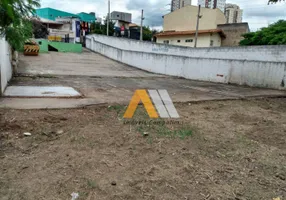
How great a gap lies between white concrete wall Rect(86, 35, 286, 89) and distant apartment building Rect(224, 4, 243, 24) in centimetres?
2322

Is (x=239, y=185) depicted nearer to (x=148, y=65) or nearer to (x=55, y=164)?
(x=55, y=164)

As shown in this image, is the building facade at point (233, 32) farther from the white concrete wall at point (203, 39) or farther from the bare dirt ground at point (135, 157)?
the bare dirt ground at point (135, 157)

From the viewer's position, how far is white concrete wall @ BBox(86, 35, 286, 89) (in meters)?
9.26

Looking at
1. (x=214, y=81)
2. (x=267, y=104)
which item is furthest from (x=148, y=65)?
(x=267, y=104)

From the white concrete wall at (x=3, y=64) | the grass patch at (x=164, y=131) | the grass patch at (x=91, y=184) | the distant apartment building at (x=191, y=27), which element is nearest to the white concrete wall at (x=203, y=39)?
the distant apartment building at (x=191, y=27)

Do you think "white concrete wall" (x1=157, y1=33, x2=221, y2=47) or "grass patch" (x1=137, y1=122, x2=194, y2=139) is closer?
"grass patch" (x1=137, y1=122, x2=194, y2=139)

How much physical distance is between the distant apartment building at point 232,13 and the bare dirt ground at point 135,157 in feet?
114

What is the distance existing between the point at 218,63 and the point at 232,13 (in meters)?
28.5

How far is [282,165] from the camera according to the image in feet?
9.23

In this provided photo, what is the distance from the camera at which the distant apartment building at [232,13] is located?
34375 mm

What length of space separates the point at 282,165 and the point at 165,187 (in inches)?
66.7

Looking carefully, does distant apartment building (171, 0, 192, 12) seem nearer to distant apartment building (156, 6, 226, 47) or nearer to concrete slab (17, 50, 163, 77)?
distant apartment building (156, 6, 226, 47)

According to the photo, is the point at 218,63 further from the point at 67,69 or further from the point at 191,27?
the point at 191,27

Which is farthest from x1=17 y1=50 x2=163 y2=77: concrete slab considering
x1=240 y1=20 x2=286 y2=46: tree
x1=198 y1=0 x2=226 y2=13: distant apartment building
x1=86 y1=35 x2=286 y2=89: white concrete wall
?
x1=198 y1=0 x2=226 y2=13: distant apartment building
